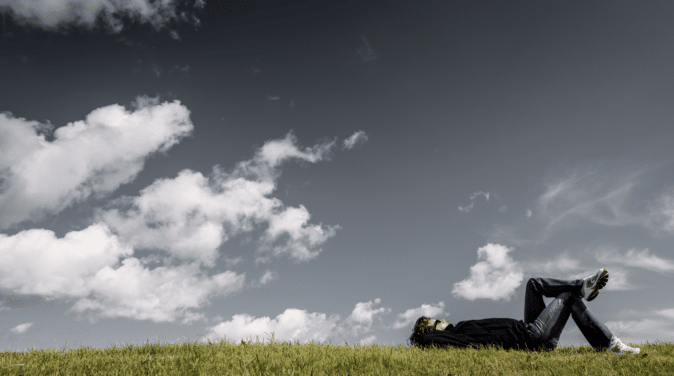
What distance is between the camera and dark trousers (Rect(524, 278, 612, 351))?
26.3 feet

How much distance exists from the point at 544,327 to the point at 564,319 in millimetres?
460

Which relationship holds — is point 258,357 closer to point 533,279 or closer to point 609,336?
point 533,279

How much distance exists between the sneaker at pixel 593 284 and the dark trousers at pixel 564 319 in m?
0.13

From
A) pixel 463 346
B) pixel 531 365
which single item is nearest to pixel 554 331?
pixel 463 346

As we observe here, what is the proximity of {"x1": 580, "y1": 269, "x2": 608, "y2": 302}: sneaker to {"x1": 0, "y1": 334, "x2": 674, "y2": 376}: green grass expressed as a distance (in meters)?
1.03

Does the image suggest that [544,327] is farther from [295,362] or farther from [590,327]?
[295,362]

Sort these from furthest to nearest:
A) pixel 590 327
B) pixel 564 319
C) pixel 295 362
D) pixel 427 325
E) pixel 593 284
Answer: pixel 427 325 < pixel 564 319 < pixel 590 327 < pixel 593 284 < pixel 295 362

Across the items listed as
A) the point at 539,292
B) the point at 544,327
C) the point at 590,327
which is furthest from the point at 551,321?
the point at 590,327

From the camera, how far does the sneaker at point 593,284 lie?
7.65 metres

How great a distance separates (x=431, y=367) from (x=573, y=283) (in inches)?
159

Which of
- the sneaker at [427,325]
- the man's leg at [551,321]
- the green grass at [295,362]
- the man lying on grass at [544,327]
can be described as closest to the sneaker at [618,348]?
the man lying on grass at [544,327]

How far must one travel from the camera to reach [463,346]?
26.7ft

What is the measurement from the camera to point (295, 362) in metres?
5.91

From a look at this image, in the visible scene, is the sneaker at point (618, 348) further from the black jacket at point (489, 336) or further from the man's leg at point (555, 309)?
the black jacket at point (489, 336)
